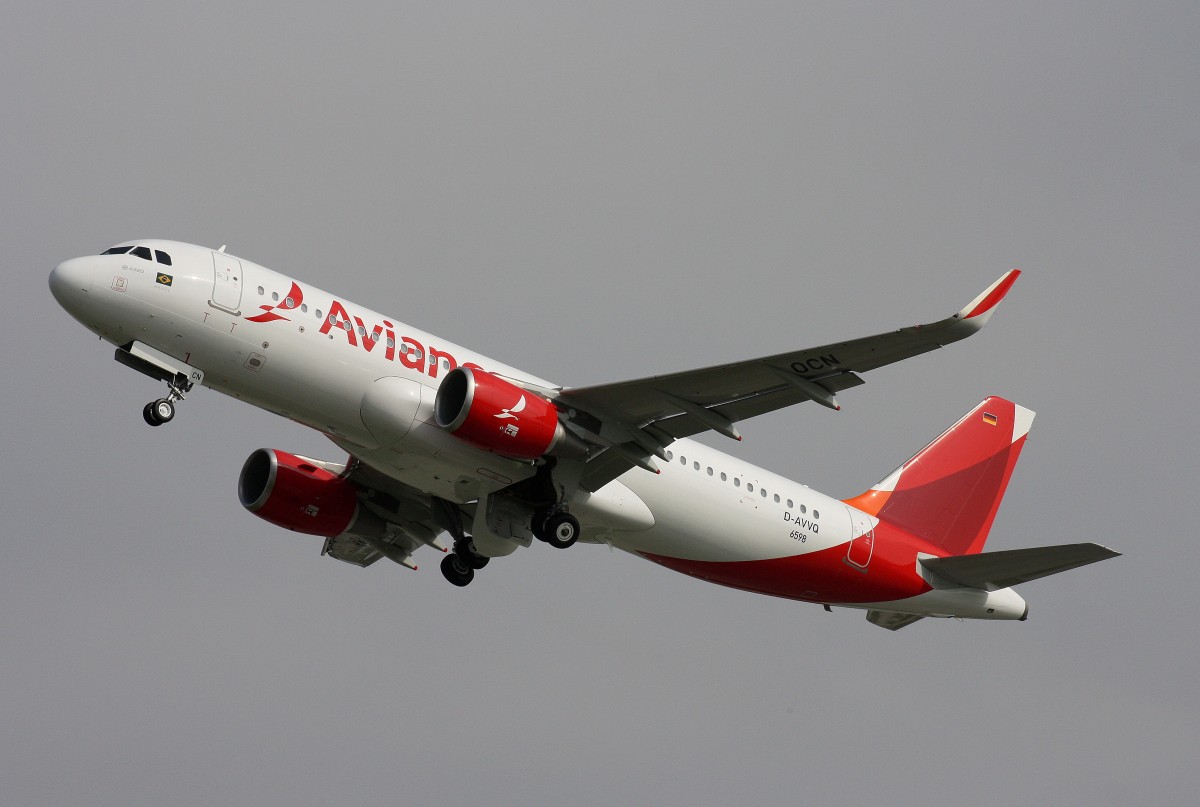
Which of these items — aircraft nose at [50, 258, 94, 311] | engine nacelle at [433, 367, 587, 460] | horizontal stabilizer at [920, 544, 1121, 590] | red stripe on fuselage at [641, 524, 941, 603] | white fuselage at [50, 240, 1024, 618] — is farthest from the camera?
red stripe on fuselage at [641, 524, 941, 603]

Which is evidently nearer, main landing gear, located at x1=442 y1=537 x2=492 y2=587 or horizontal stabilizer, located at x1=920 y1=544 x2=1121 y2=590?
horizontal stabilizer, located at x1=920 y1=544 x2=1121 y2=590

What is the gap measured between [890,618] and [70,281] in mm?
20912

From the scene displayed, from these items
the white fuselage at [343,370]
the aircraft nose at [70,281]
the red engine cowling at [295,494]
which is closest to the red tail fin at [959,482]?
the white fuselage at [343,370]

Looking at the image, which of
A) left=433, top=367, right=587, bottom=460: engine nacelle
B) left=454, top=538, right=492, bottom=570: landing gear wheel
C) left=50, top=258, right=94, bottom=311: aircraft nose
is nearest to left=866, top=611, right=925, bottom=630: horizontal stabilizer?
left=454, top=538, right=492, bottom=570: landing gear wheel

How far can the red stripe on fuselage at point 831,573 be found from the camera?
35.2 m

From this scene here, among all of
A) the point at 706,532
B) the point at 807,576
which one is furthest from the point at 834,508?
the point at 706,532

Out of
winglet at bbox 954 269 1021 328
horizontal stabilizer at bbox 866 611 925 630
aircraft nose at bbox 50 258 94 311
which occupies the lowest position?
horizontal stabilizer at bbox 866 611 925 630

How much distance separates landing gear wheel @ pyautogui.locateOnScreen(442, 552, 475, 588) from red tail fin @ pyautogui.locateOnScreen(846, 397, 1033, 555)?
31.4 feet

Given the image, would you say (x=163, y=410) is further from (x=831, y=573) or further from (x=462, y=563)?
(x=831, y=573)

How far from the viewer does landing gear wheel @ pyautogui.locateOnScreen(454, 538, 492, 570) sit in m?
36.8

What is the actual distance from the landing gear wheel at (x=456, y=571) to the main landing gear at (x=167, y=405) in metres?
9.09

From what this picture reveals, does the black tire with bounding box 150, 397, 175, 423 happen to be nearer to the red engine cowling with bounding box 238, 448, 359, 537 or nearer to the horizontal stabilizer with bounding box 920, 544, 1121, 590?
the red engine cowling with bounding box 238, 448, 359, 537

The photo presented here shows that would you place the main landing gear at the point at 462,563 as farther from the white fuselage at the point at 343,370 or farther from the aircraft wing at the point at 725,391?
the aircraft wing at the point at 725,391

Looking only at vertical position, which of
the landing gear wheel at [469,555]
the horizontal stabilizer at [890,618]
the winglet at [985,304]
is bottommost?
the horizontal stabilizer at [890,618]
